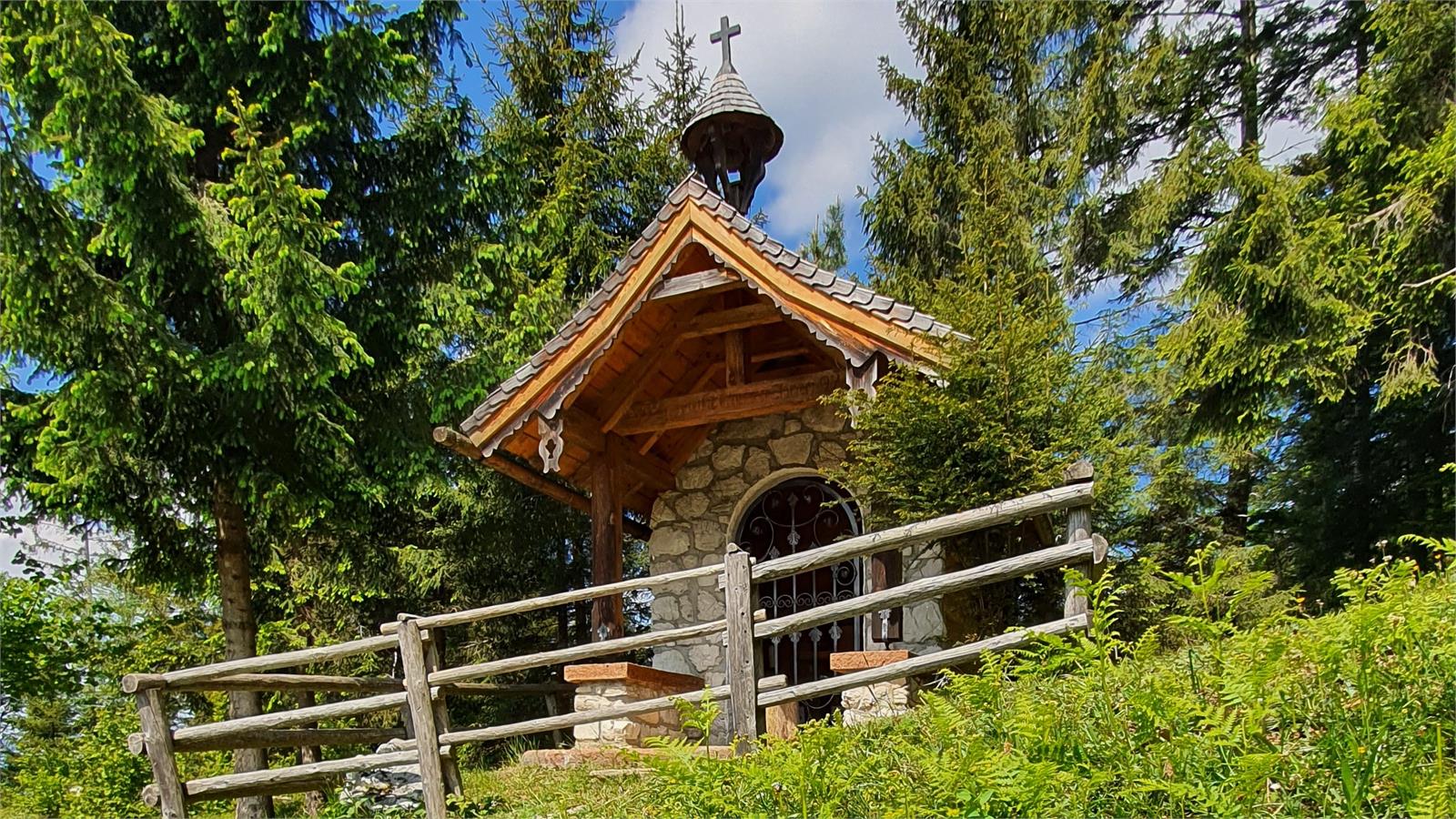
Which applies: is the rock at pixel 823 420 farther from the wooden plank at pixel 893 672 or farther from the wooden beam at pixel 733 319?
the wooden plank at pixel 893 672

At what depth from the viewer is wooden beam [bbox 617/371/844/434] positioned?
7.87 metres

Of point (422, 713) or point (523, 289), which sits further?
point (523, 289)

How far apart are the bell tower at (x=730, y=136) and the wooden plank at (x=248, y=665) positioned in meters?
5.28

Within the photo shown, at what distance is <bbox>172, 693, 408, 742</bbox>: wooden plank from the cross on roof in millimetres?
6536

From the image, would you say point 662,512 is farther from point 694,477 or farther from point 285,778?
point 285,778

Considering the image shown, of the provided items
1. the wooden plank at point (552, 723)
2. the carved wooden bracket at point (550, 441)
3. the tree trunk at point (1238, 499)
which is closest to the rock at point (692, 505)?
the carved wooden bracket at point (550, 441)

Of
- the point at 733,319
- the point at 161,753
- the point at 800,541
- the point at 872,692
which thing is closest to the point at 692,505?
the point at 800,541

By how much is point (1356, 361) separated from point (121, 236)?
1127cm

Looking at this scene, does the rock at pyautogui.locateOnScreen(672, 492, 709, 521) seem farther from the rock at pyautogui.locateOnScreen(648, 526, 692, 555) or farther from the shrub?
the shrub

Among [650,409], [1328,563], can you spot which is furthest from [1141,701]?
[1328,563]

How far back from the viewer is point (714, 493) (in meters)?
9.05

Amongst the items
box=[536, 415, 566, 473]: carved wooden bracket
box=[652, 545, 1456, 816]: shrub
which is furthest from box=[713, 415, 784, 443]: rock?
box=[652, 545, 1456, 816]: shrub

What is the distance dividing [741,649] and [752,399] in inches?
128

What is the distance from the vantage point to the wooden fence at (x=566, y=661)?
4910mm
